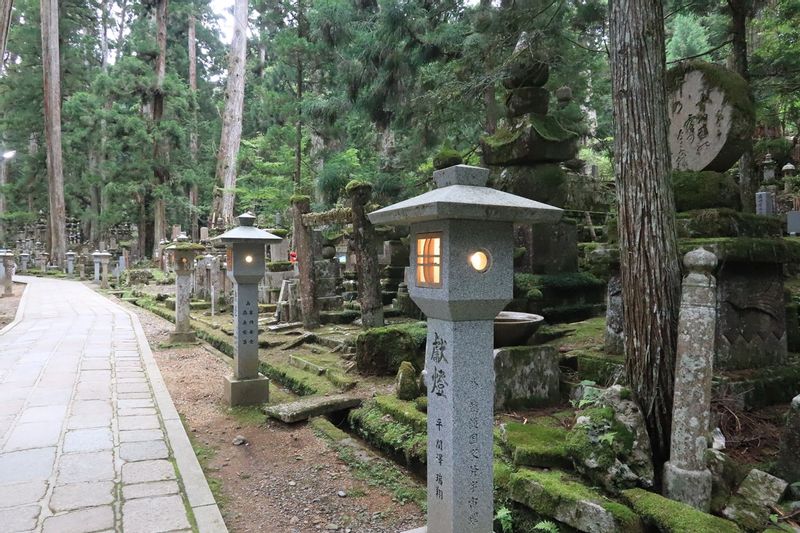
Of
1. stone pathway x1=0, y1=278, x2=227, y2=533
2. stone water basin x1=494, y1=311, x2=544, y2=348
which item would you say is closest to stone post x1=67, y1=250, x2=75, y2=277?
stone pathway x1=0, y1=278, x2=227, y2=533

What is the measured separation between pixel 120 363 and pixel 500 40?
321 inches

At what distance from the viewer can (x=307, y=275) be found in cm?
1053

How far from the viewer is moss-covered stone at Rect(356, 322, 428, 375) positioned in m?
6.79

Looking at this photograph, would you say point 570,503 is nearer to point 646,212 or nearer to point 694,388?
point 694,388

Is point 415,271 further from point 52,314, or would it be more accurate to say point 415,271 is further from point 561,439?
point 52,314

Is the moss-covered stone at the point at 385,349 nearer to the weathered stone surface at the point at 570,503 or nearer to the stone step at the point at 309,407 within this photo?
the stone step at the point at 309,407

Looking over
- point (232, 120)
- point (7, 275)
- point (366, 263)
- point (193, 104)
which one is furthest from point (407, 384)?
point (193, 104)

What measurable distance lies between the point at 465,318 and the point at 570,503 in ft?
4.47

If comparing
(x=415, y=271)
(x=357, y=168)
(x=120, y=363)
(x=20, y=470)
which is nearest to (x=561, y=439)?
(x=415, y=271)

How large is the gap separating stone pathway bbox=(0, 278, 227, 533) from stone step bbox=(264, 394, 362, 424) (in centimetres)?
105

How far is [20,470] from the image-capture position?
13.4 ft

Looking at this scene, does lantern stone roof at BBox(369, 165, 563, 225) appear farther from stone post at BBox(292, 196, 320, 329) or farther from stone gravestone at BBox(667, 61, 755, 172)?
stone post at BBox(292, 196, 320, 329)

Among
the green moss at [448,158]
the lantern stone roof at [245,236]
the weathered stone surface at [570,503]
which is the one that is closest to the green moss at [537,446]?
the weathered stone surface at [570,503]

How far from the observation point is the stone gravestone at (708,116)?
4.94 m
